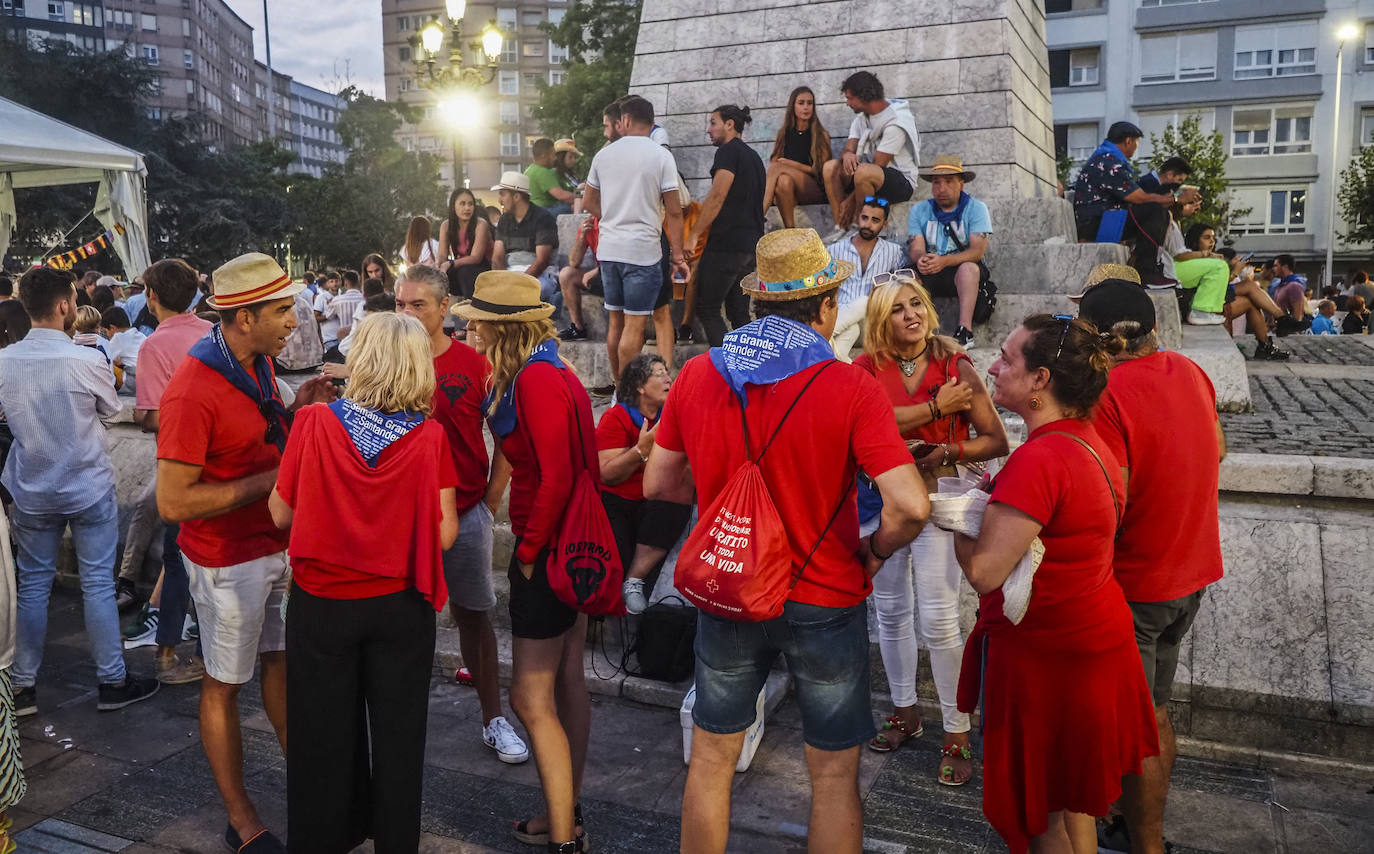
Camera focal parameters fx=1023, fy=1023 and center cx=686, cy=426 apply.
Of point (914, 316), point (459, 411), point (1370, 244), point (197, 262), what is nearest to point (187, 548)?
point (459, 411)

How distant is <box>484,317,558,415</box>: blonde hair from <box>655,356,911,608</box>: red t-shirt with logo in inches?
41.8

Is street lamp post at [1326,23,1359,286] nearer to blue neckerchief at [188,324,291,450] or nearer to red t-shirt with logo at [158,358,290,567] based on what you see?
blue neckerchief at [188,324,291,450]

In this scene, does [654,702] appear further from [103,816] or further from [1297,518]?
[1297,518]

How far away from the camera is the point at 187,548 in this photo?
3.73 m

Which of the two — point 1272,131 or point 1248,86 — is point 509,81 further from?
point 1272,131

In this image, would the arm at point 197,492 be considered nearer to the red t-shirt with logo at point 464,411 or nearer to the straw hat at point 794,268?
the red t-shirt with logo at point 464,411

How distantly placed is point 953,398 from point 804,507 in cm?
145

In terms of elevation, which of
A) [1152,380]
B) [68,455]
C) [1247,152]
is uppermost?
[1247,152]

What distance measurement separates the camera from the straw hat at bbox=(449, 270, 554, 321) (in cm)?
372

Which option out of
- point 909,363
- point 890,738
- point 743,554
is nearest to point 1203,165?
point 909,363

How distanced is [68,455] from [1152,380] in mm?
5049

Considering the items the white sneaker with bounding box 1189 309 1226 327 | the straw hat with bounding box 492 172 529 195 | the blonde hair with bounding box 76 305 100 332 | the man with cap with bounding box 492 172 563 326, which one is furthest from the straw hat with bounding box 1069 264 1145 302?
the blonde hair with bounding box 76 305 100 332

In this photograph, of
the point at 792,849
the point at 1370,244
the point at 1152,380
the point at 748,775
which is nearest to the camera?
the point at 1152,380

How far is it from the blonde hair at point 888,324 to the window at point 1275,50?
4135cm
